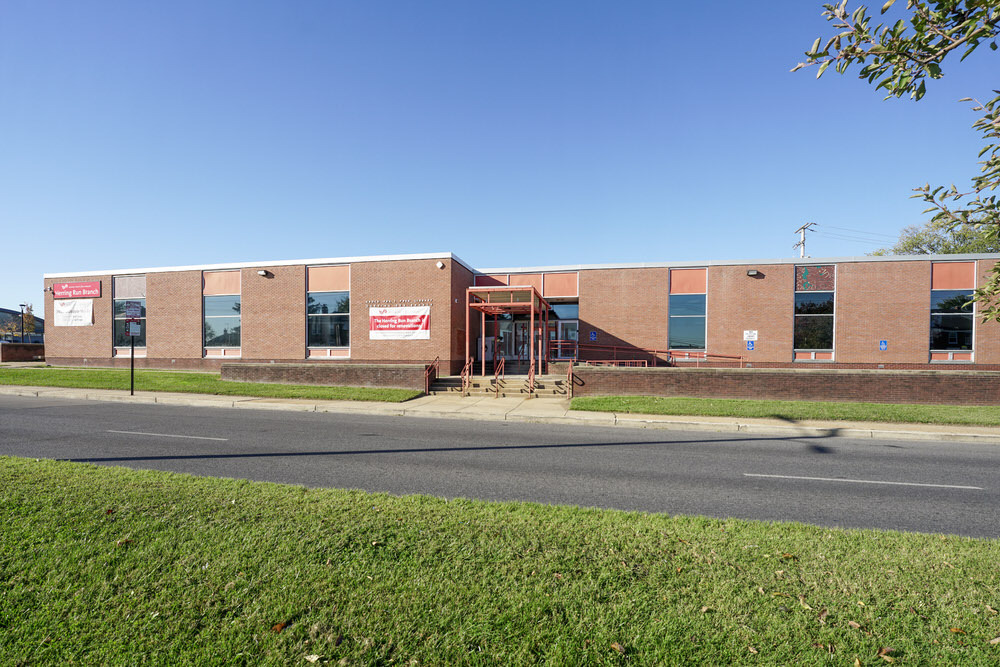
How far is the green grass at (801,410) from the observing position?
1219 centimetres

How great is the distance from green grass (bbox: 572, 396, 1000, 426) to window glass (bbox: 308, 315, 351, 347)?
46.6 ft

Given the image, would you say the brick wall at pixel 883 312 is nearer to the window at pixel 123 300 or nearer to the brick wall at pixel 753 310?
the brick wall at pixel 753 310

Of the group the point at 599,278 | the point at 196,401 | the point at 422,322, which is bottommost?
the point at 196,401

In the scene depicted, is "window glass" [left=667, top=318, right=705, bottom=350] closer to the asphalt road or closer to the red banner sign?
the asphalt road

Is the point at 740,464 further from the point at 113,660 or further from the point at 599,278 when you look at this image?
the point at 599,278

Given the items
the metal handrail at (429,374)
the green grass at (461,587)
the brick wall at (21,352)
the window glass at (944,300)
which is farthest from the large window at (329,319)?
the window glass at (944,300)

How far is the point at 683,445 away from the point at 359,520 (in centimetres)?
742

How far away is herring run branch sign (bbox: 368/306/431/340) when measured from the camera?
23000 mm

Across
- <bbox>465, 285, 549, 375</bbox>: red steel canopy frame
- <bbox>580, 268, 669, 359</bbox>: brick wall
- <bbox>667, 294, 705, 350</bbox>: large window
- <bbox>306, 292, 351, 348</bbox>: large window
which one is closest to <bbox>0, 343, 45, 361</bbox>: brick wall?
<bbox>306, 292, 351, 348</bbox>: large window

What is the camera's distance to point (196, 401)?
16188 mm

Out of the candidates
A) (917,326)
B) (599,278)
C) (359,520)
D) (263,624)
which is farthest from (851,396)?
(263,624)

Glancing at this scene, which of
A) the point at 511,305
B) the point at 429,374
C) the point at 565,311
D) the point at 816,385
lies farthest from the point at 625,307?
the point at 429,374

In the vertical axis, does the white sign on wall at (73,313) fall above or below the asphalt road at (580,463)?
above

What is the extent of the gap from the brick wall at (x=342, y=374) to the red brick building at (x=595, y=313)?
141 inches
